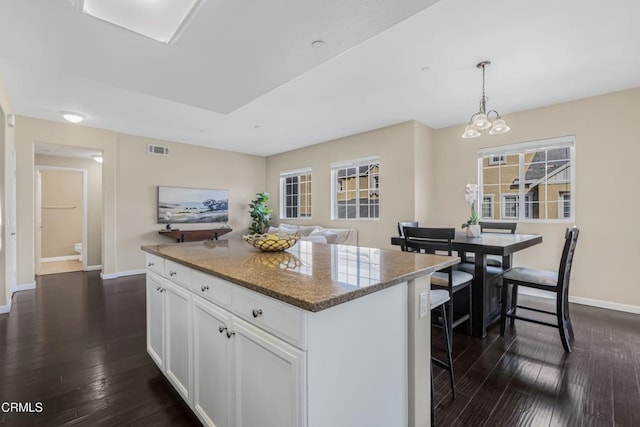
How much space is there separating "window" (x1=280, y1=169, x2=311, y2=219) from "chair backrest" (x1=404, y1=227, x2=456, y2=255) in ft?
14.4

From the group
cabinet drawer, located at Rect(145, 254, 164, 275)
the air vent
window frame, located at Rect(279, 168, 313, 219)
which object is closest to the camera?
cabinet drawer, located at Rect(145, 254, 164, 275)

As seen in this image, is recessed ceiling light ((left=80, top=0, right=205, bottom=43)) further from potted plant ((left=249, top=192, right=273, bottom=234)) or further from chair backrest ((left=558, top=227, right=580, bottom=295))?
potted plant ((left=249, top=192, right=273, bottom=234))

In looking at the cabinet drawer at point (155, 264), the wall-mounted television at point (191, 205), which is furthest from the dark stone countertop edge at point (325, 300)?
the wall-mounted television at point (191, 205)

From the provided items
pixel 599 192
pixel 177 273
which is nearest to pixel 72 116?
A: pixel 177 273

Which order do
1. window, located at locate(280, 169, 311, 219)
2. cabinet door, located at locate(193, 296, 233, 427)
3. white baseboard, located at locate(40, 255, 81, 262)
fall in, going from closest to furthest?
1. cabinet door, located at locate(193, 296, 233, 427)
2. window, located at locate(280, 169, 311, 219)
3. white baseboard, located at locate(40, 255, 81, 262)

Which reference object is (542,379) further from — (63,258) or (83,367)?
(63,258)

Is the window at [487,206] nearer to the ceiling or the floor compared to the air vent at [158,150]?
nearer to the floor

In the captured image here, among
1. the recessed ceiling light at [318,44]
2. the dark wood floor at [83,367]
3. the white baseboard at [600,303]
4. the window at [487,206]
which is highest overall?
the recessed ceiling light at [318,44]

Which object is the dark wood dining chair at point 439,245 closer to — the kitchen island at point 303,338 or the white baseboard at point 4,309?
the kitchen island at point 303,338

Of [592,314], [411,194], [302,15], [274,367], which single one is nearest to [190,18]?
[302,15]

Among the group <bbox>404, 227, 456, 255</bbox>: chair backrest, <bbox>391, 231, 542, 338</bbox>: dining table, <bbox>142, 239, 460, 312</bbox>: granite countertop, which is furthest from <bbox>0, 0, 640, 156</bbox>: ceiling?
<bbox>391, 231, 542, 338</bbox>: dining table

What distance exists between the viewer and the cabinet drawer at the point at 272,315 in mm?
989

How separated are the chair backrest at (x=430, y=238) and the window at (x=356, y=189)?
9.30ft

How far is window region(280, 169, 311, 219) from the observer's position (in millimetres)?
6969
